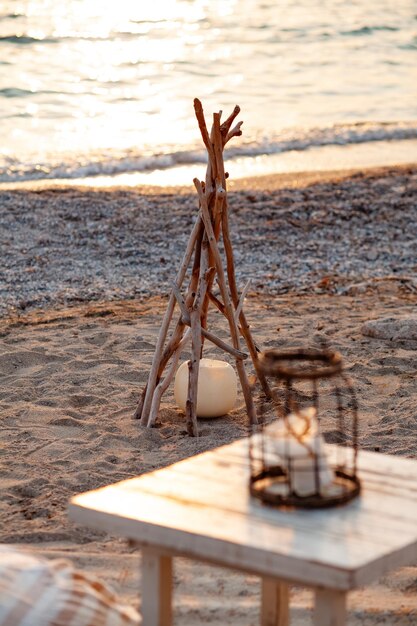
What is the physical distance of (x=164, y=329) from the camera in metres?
4.58

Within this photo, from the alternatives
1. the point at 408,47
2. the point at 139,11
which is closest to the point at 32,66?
the point at 139,11

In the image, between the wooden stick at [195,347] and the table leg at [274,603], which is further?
the wooden stick at [195,347]

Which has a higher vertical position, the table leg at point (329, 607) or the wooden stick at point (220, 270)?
the wooden stick at point (220, 270)

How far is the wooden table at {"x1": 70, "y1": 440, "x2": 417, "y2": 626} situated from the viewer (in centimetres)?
219

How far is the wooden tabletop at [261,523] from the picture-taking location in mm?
2178

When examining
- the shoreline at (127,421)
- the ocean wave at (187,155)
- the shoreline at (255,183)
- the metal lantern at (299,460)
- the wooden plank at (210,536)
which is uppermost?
the ocean wave at (187,155)

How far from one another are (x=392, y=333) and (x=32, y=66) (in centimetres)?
1341

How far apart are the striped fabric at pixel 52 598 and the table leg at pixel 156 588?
0.32ft

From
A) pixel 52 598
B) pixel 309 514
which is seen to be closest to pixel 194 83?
pixel 52 598

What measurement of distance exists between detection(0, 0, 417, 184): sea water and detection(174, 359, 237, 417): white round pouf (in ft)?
20.9

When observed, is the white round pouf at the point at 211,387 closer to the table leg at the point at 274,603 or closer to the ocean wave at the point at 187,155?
the table leg at the point at 274,603

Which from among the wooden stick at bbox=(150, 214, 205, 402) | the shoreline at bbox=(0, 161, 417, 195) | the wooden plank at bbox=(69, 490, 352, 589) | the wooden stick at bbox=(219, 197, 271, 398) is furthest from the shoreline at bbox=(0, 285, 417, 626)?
the shoreline at bbox=(0, 161, 417, 195)

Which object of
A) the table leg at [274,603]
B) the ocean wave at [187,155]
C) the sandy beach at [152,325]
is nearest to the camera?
the table leg at [274,603]

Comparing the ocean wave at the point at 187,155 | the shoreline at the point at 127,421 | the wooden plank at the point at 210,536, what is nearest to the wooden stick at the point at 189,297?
the shoreline at the point at 127,421
